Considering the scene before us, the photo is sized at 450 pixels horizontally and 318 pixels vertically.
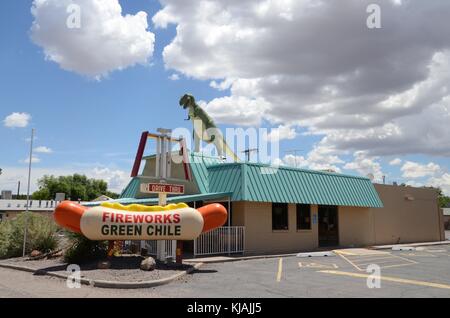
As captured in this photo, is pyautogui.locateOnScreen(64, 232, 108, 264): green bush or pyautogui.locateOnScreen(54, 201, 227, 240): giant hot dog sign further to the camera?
pyautogui.locateOnScreen(64, 232, 108, 264): green bush

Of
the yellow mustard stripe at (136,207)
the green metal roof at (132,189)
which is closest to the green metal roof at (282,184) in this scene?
the green metal roof at (132,189)

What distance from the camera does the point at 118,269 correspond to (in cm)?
1320

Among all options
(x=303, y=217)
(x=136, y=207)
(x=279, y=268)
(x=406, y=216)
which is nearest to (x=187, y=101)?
(x=303, y=217)

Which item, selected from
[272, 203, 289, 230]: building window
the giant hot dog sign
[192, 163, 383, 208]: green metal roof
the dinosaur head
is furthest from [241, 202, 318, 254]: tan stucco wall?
the dinosaur head

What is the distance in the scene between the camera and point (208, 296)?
10.1m

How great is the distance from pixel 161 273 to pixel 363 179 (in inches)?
678

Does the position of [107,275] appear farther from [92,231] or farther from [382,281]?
[382,281]

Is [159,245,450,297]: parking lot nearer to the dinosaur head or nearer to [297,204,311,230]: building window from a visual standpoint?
[297,204,311,230]: building window

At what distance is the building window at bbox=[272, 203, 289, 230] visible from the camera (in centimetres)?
2161

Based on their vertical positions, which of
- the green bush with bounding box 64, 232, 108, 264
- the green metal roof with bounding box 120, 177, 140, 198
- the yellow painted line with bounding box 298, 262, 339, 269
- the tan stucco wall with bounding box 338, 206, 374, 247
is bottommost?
the yellow painted line with bounding box 298, 262, 339, 269

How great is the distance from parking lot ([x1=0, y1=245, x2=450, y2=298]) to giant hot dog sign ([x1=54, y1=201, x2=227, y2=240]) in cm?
160

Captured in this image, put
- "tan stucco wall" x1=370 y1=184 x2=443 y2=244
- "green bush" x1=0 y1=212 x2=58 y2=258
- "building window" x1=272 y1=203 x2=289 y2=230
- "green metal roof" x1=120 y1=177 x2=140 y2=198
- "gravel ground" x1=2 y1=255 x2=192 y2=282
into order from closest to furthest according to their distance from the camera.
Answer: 1. "gravel ground" x1=2 y1=255 x2=192 y2=282
2. "green bush" x1=0 y1=212 x2=58 y2=258
3. "building window" x1=272 y1=203 x2=289 y2=230
4. "green metal roof" x1=120 y1=177 x2=140 y2=198
5. "tan stucco wall" x1=370 y1=184 x2=443 y2=244

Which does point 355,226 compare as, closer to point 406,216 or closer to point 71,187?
point 406,216
